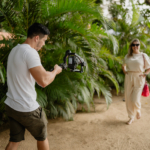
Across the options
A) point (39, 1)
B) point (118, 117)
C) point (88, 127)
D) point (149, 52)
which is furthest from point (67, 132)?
point (149, 52)

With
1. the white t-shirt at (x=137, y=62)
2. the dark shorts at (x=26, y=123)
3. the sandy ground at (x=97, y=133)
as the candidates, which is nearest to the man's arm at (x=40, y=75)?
the dark shorts at (x=26, y=123)

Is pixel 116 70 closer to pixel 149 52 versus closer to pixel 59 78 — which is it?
pixel 149 52

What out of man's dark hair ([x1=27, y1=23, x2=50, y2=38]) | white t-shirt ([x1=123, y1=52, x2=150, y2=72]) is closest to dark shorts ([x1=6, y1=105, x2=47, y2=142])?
man's dark hair ([x1=27, y1=23, x2=50, y2=38])

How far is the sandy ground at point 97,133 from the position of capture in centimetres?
296

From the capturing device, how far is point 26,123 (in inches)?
72.9

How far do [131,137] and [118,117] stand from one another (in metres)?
1.04

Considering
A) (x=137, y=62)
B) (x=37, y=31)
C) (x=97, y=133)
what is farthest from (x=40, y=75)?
(x=137, y=62)

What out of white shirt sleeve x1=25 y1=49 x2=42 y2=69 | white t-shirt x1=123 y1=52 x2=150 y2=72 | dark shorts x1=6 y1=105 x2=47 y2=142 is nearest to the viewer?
white shirt sleeve x1=25 y1=49 x2=42 y2=69

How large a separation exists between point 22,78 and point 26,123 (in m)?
0.52

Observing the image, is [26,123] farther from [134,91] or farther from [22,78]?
[134,91]

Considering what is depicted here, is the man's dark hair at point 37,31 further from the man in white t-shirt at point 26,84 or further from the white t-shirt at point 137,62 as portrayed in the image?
the white t-shirt at point 137,62

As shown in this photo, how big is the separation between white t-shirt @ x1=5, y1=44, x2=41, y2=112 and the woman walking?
271 centimetres

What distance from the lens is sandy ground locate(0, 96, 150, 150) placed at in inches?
117

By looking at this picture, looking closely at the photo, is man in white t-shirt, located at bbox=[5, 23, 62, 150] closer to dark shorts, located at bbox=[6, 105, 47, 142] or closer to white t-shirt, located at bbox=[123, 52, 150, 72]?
dark shorts, located at bbox=[6, 105, 47, 142]
